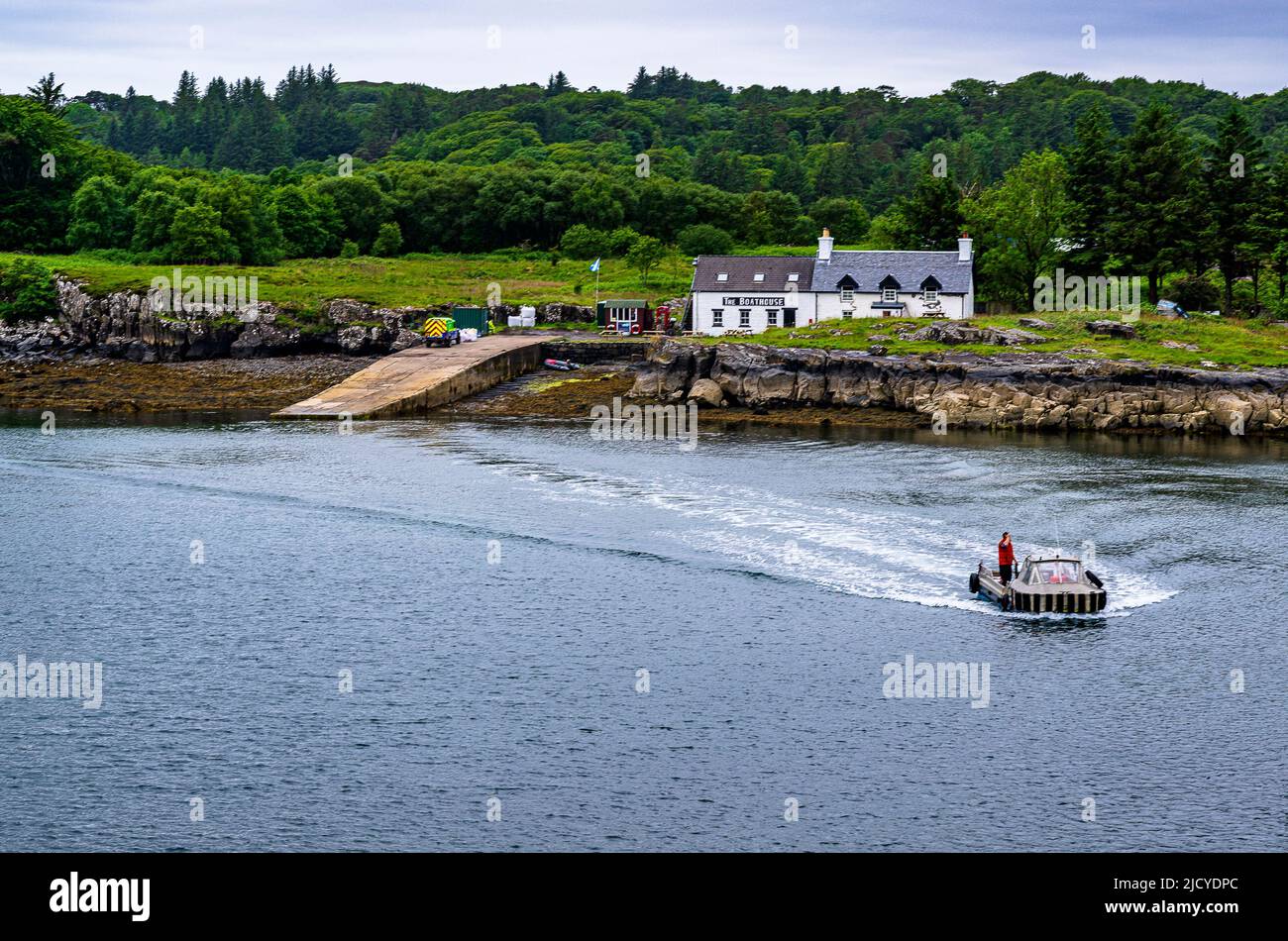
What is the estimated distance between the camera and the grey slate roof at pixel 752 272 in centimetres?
12073

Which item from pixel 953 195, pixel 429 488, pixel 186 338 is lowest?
pixel 429 488

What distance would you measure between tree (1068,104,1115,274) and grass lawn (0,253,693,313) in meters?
38.4

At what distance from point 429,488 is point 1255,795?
46.2m

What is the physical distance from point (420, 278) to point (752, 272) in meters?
41.6

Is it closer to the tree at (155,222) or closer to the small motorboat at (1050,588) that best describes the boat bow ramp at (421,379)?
the tree at (155,222)

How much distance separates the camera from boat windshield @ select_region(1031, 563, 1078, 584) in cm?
5125

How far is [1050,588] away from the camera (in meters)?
50.8

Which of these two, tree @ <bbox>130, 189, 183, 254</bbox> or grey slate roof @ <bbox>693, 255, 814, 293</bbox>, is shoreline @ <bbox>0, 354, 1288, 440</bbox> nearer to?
grey slate roof @ <bbox>693, 255, 814, 293</bbox>

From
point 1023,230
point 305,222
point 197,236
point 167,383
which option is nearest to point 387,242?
point 305,222

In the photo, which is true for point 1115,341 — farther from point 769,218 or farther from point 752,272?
point 769,218

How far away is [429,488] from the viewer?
240ft
